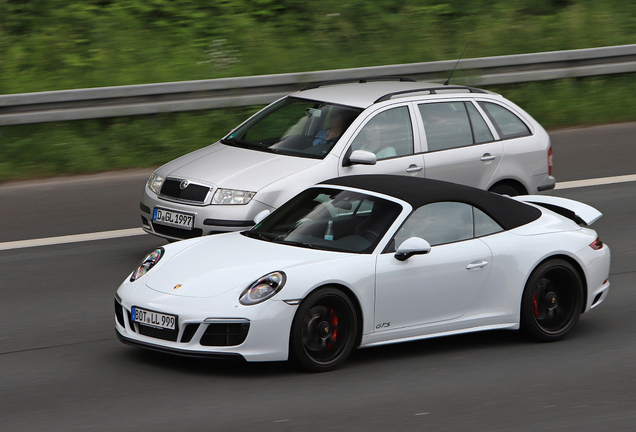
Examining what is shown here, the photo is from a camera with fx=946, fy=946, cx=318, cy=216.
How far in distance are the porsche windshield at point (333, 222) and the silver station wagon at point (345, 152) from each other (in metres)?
1.40

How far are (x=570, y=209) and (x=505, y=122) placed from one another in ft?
8.43

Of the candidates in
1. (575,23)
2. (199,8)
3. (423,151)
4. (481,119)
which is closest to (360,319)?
(423,151)

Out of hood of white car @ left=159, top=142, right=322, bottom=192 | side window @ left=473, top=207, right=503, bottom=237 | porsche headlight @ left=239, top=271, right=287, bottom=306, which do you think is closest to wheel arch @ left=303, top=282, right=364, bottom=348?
porsche headlight @ left=239, top=271, right=287, bottom=306

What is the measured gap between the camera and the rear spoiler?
26.1ft

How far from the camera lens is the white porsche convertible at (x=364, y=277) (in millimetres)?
6170

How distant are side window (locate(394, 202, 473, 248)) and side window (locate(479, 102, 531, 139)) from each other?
3.36m

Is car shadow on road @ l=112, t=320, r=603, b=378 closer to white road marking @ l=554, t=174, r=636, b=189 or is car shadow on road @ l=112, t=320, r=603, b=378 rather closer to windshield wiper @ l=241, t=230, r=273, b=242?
windshield wiper @ l=241, t=230, r=273, b=242

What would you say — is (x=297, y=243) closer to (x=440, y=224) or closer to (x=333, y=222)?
(x=333, y=222)

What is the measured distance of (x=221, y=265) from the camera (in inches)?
260

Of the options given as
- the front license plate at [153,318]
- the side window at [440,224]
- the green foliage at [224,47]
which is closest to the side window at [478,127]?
the side window at [440,224]

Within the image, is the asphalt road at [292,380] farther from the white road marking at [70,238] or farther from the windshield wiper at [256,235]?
the windshield wiper at [256,235]

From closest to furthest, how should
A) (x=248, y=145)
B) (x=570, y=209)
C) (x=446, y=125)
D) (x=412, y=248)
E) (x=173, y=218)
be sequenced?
(x=412, y=248) → (x=570, y=209) → (x=173, y=218) → (x=248, y=145) → (x=446, y=125)

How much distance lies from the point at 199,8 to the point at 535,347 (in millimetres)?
11504

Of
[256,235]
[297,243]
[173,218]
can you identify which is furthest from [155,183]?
[297,243]
